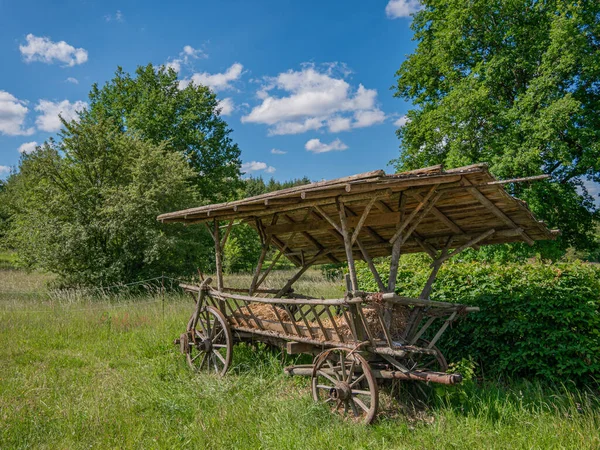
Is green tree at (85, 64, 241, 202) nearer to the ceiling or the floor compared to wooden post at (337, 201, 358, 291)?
nearer to the ceiling

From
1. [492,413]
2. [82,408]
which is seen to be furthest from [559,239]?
[82,408]

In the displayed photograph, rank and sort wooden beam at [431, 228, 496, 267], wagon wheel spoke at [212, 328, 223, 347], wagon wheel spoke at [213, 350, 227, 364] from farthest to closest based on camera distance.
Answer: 1. wagon wheel spoke at [212, 328, 223, 347]
2. wagon wheel spoke at [213, 350, 227, 364]
3. wooden beam at [431, 228, 496, 267]

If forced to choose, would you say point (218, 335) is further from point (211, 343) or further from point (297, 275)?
point (297, 275)

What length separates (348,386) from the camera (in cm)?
503

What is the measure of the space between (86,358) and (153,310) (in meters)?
3.14

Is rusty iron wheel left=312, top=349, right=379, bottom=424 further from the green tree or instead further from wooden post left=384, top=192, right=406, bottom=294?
the green tree

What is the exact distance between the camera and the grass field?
4410mm

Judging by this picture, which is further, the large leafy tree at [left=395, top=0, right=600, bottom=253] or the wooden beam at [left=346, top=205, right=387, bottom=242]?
the large leafy tree at [left=395, top=0, right=600, bottom=253]

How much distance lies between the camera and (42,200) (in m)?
15.5

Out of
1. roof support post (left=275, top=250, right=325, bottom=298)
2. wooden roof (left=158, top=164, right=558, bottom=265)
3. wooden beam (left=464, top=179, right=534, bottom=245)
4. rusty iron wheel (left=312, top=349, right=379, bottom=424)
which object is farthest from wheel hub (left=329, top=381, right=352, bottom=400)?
roof support post (left=275, top=250, right=325, bottom=298)

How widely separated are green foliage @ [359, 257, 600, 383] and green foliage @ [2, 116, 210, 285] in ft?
35.2

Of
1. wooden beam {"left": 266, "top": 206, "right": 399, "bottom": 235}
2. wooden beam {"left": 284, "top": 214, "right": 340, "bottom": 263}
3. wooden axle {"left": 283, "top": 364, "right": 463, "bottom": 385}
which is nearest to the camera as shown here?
wooden axle {"left": 283, "top": 364, "right": 463, "bottom": 385}

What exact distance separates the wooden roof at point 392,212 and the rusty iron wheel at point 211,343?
1.70 metres

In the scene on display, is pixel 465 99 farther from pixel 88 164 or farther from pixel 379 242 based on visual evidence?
pixel 88 164
